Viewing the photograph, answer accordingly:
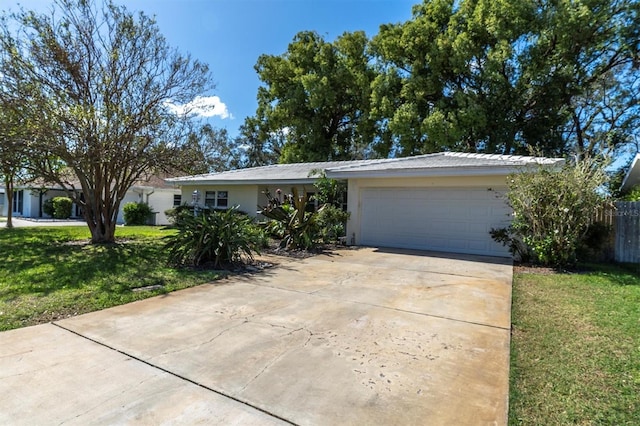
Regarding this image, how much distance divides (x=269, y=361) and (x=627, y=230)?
1086cm

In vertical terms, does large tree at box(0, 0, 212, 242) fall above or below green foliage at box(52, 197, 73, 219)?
above

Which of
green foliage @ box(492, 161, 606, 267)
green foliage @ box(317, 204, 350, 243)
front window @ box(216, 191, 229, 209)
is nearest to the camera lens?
green foliage @ box(492, 161, 606, 267)

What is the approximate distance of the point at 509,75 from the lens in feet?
63.8

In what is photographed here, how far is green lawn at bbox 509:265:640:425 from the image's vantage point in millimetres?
2834

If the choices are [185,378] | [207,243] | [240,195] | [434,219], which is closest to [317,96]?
[240,195]

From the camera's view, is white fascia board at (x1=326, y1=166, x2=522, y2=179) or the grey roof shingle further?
the grey roof shingle

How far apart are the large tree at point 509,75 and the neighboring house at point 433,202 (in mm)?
6803

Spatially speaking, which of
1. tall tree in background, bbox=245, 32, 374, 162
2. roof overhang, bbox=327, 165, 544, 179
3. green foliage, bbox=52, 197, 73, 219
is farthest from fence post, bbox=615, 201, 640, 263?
green foliage, bbox=52, 197, 73, 219

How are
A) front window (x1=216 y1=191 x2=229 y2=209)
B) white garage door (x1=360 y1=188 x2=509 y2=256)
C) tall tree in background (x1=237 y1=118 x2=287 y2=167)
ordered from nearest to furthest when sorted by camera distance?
1. white garage door (x1=360 y1=188 x2=509 y2=256)
2. front window (x1=216 y1=191 x2=229 y2=209)
3. tall tree in background (x1=237 y1=118 x2=287 y2=167)

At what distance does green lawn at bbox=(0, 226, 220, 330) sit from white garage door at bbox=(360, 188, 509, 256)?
6.85 metres

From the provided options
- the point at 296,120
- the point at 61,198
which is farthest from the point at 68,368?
the point at 61,198

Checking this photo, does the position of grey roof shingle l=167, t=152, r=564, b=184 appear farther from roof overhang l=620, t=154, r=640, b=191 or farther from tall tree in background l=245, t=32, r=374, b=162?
tall tree in background l=245, t=32, r=374, b=162

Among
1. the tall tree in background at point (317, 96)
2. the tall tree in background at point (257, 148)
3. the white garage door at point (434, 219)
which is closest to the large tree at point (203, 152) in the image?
the white garage door at point (434, 219)

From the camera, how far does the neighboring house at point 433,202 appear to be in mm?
10773
